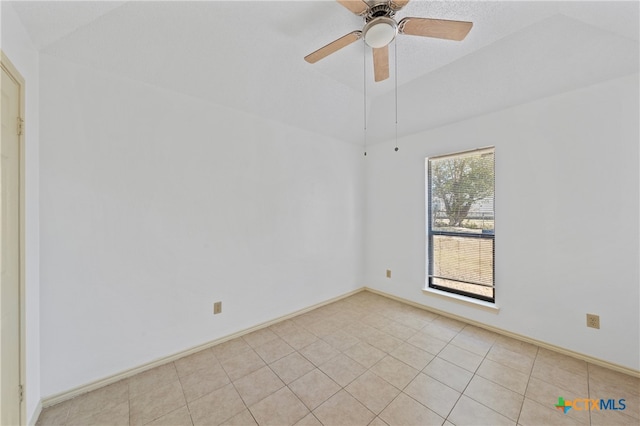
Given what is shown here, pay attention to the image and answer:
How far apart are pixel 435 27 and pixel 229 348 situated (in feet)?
9.68

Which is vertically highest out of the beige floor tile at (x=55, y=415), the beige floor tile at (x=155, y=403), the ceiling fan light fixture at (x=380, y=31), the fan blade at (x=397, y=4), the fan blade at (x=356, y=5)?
the fan blade at (x=397, y=4)

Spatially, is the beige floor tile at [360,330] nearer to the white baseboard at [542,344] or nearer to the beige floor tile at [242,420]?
the white baseboard at [542,344]

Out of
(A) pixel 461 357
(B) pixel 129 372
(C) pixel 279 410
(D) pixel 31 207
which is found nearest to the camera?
(D) pixel 31 207

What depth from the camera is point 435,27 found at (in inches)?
54.7

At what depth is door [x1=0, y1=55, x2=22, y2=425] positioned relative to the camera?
1.19m

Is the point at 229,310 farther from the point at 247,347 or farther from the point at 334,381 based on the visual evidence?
the point at 334,381

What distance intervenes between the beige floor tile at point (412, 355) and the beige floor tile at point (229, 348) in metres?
1.41

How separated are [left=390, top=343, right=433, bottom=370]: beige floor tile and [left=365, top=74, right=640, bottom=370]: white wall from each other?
96 cm

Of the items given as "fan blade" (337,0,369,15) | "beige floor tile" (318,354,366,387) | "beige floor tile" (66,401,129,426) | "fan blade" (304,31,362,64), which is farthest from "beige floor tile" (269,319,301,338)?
"fan blade" (337,0,369,15)

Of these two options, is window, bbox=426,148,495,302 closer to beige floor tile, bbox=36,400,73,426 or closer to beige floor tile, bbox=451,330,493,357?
beige floor tile, bbox=451,330,493,357

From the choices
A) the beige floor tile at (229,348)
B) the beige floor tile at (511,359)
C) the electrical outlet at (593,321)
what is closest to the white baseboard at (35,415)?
the beige floor tile at (229,348)

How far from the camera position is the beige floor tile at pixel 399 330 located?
2.57 m

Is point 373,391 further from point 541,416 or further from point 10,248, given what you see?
point 10,248

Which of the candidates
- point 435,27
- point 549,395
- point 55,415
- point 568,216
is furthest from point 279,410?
point 568,216
